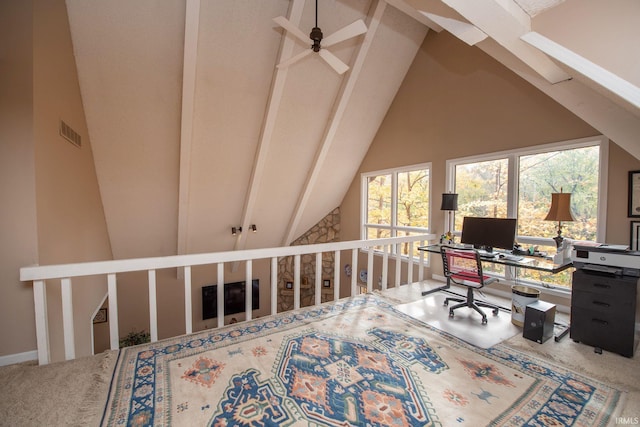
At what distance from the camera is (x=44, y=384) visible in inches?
63.9

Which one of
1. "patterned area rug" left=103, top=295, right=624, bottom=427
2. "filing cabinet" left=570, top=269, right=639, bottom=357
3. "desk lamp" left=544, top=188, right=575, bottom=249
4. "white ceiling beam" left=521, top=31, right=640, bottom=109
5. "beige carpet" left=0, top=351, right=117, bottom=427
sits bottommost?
"patterned area rug" left=103, top=295, right=624, bottom=427

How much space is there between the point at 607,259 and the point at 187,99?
4.58 metres

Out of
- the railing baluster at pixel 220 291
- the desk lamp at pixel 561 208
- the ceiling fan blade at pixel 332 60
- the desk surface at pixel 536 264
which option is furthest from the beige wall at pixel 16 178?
the desk lamp at pixel 561 208

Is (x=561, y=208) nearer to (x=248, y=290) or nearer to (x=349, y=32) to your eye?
(x=349, y=32)

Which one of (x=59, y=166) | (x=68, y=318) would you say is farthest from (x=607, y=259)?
(x=59, y=166)

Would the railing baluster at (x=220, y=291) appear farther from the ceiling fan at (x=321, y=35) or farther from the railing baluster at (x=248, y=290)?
the ceiling fan at (x=321, y=35)

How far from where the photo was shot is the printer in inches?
83.0

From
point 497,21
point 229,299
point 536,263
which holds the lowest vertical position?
point 229,299

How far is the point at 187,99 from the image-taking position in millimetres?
3189

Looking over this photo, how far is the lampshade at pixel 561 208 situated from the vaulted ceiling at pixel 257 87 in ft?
2.30

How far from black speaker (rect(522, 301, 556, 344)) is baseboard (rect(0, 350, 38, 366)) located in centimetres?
421

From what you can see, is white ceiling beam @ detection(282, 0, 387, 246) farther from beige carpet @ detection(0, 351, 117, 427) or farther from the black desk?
beige carpet @ detection(0, 351, 117, 427)

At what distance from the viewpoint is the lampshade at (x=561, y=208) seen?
8.95 ft

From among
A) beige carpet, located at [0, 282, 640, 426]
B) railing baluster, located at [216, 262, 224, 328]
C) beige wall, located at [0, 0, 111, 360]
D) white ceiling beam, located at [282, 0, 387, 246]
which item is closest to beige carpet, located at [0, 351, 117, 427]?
beige carpet, located at [0, 282, 640, 426]
